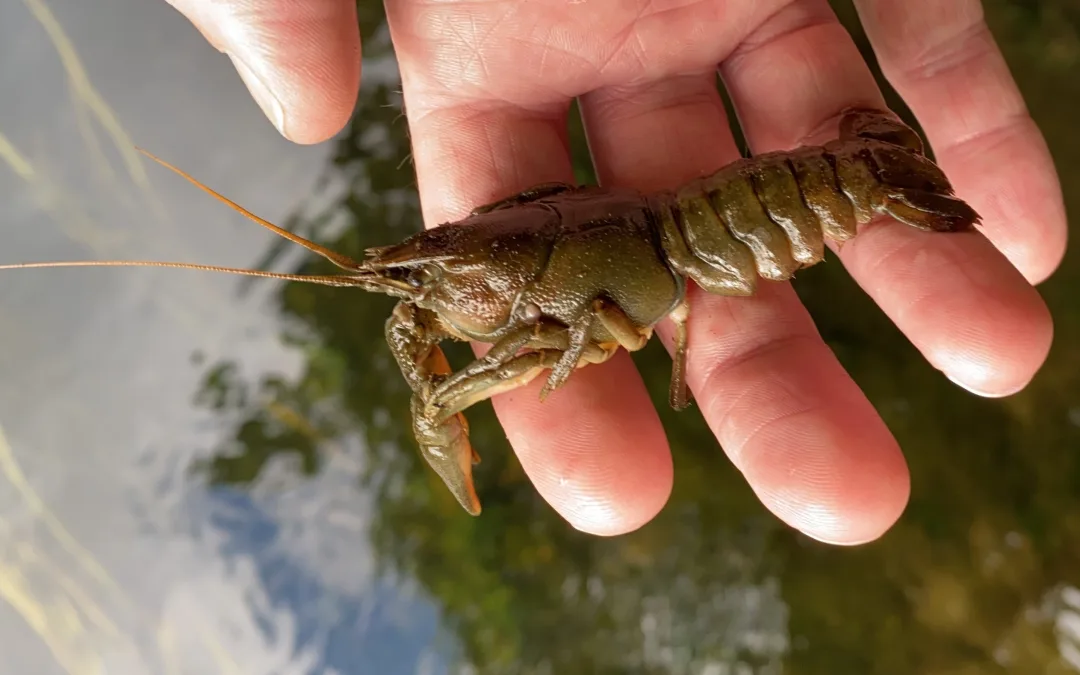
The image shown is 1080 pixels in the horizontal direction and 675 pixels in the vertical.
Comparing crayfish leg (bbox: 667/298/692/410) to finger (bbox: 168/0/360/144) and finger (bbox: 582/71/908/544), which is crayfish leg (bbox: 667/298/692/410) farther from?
finger (bbox: 168/0/360/144)

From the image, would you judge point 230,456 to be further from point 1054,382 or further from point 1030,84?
point 1030,84

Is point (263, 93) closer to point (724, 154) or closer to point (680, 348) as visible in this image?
point (680, 348)

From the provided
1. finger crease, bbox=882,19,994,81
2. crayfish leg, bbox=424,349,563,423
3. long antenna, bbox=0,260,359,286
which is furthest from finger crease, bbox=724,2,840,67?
long antenna, bbox=0,260,359,286

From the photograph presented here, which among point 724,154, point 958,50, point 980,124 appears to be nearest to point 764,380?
point 724,154

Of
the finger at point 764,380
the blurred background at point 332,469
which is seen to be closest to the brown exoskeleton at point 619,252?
the finger at point 764,380

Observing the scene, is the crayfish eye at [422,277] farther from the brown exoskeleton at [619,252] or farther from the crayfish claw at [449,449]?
the crayfish claw at [449,449]
